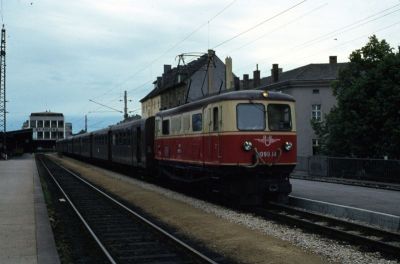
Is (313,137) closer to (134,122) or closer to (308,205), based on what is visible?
(134,122)

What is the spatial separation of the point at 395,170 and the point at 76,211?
16106 millimetres

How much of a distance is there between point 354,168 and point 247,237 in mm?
19316

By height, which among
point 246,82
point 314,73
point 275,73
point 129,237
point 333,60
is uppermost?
point 333,60

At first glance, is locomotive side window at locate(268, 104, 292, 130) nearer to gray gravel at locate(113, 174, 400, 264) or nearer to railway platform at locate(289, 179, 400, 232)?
railway platform at locate(289, 179, 400, 232)

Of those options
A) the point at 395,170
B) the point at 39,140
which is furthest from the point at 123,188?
the point at 39,140

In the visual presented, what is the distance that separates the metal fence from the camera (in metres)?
25.9

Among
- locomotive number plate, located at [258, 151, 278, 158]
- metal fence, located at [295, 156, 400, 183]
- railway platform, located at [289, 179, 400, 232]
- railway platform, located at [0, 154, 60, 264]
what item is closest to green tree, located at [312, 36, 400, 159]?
metal fence, located at [295, 156, 400, 183]

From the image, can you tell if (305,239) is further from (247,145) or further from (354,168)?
(354,168)

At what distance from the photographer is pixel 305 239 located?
10.5m

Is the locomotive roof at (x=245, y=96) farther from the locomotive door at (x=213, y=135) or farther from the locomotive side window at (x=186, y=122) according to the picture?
the locomotive side window at (x=186, y=122)

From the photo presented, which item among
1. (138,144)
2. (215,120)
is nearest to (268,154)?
(215,120)

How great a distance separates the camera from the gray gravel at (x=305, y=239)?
8.74 meters

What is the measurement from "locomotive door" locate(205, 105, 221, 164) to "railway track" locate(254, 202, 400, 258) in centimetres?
205

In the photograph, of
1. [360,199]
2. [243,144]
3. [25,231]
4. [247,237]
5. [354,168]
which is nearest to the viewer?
[247,237]
